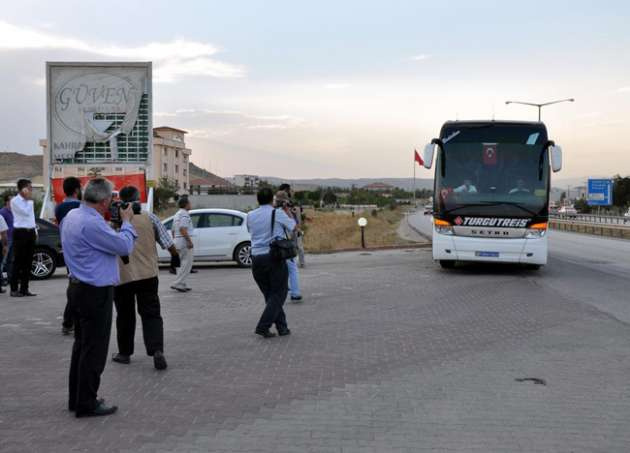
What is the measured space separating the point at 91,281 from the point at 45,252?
1059 cm

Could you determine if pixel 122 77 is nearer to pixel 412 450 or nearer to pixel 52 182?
pixel 52 182

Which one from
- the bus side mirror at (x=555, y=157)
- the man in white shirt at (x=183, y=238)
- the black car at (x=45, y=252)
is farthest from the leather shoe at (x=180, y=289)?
the bus side mirror at (x=555, y=157)

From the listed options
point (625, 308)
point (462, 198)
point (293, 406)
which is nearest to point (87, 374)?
point (293, 406)

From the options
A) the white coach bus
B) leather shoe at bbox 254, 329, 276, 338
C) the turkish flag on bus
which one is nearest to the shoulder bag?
leather shoe at bbox 254, 329, 276, 338

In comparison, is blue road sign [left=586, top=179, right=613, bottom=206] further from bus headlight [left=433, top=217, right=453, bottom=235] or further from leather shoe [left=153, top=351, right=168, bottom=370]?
leather shoe [left=153, top=351, right=168, bottom=370]

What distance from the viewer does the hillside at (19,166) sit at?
143m

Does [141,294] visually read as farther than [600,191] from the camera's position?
No

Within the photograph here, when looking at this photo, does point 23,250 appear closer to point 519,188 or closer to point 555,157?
point 519,188

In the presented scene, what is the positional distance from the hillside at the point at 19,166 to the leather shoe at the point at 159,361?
14329 cm

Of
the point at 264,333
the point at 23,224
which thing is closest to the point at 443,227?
the point at 264,333

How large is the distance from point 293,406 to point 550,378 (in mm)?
2571

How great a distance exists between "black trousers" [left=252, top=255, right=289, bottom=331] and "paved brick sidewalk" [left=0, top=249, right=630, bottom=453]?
10.7 inches

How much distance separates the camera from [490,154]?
1488 cm

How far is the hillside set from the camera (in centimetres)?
14266
